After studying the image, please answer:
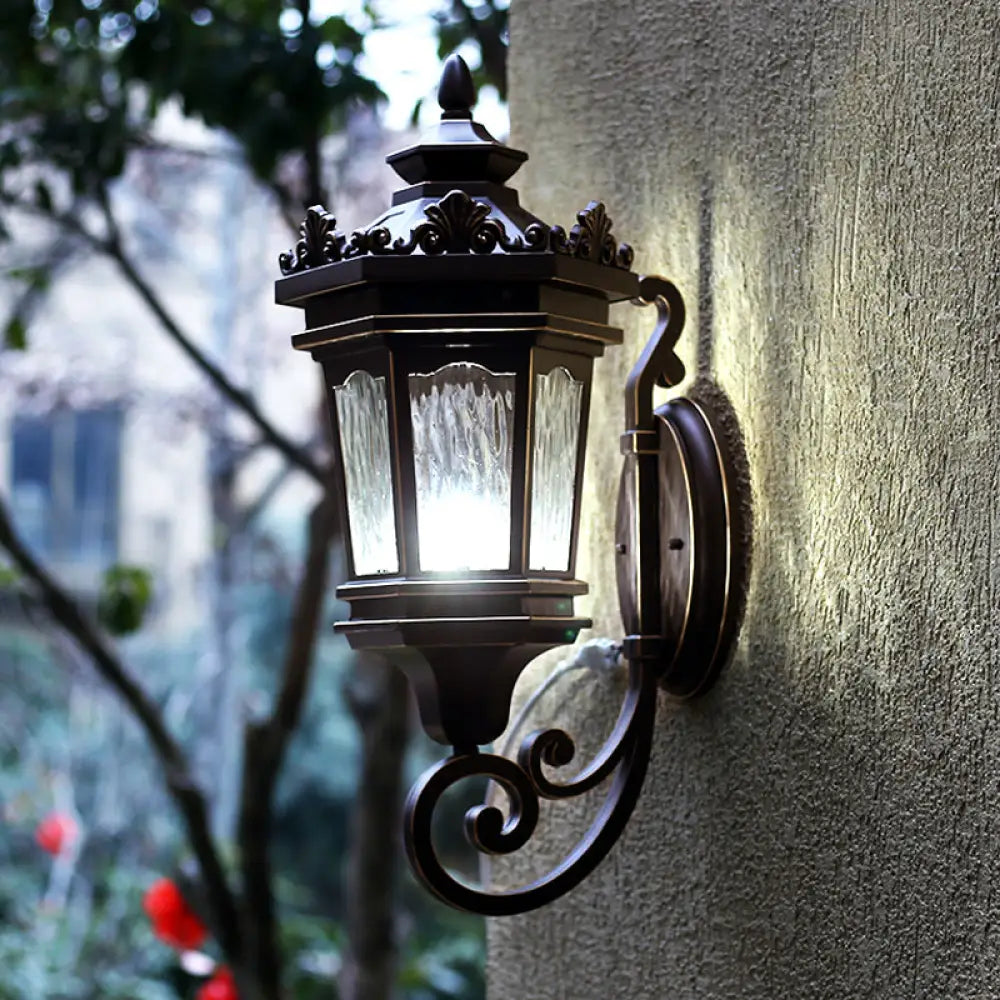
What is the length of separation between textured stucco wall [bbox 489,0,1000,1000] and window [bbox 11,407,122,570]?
33.7ft

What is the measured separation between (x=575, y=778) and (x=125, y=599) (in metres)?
2.56

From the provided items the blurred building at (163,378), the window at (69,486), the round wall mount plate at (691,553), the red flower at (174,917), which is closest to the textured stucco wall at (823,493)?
the round wall mount plate at (691,553)

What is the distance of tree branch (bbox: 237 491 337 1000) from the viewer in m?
3.62

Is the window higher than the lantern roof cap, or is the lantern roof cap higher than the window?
the window

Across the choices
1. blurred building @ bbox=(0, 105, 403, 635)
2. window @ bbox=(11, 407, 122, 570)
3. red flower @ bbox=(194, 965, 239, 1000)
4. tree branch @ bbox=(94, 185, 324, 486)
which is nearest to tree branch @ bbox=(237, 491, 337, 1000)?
tree branch @ bbox=(94, 185, 324, 486)

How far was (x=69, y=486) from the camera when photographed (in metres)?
11.7

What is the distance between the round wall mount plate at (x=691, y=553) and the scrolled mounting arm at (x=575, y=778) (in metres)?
0.01

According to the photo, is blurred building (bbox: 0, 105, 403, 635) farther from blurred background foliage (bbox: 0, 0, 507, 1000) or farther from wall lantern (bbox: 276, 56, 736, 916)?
wall lantern (bbox: 276, 56, 736, 916)

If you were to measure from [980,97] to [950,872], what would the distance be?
50 cm

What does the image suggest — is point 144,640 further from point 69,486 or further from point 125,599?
point 125,599

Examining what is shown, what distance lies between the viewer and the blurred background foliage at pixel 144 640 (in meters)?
2.84

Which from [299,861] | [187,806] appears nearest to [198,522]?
[299,861]

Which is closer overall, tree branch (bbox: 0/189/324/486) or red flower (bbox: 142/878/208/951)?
tree branch (bbox: 0/189/324/486)

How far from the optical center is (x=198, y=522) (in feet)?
41.1
